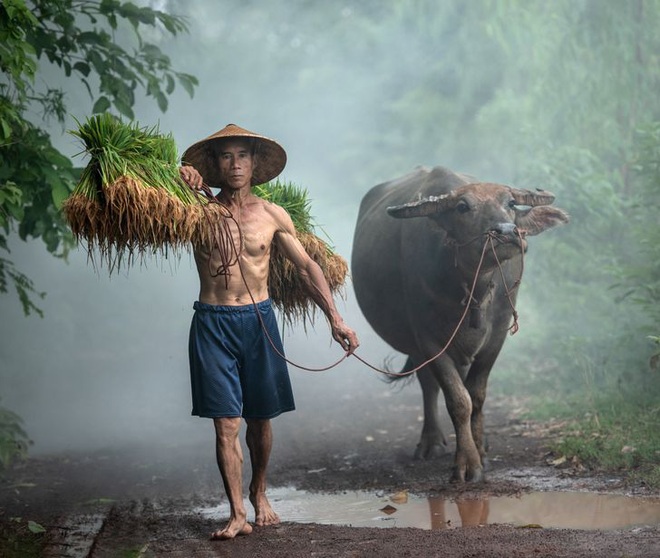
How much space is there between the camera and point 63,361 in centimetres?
1511

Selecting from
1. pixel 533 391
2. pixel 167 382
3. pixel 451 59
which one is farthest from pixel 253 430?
pixel 451 59

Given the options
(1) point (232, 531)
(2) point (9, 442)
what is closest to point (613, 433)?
(1) point (232, 531)

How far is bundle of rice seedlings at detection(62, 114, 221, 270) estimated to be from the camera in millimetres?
5066

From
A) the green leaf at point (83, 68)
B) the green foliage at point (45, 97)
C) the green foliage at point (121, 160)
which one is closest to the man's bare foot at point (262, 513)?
the green foliage at point (121, 160)

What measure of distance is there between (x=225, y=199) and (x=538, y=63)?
1021cm

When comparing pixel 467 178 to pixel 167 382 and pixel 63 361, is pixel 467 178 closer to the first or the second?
pixel 167 382

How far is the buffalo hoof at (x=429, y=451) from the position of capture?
7.75 m

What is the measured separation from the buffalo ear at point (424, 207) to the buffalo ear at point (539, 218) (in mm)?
601

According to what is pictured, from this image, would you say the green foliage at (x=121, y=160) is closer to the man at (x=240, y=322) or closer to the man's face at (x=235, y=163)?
the man at (x=240, y=322)

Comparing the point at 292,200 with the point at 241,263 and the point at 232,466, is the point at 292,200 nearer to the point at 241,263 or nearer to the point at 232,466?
the point at 241,263

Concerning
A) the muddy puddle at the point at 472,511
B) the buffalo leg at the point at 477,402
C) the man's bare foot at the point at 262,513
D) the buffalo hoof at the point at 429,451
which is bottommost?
the muddy puddle at the point at 472,511

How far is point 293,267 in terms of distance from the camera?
251 inches

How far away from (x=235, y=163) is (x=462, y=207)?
1.81 m

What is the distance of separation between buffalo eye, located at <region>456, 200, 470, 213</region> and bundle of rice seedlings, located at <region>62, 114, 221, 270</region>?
1.98 metres
